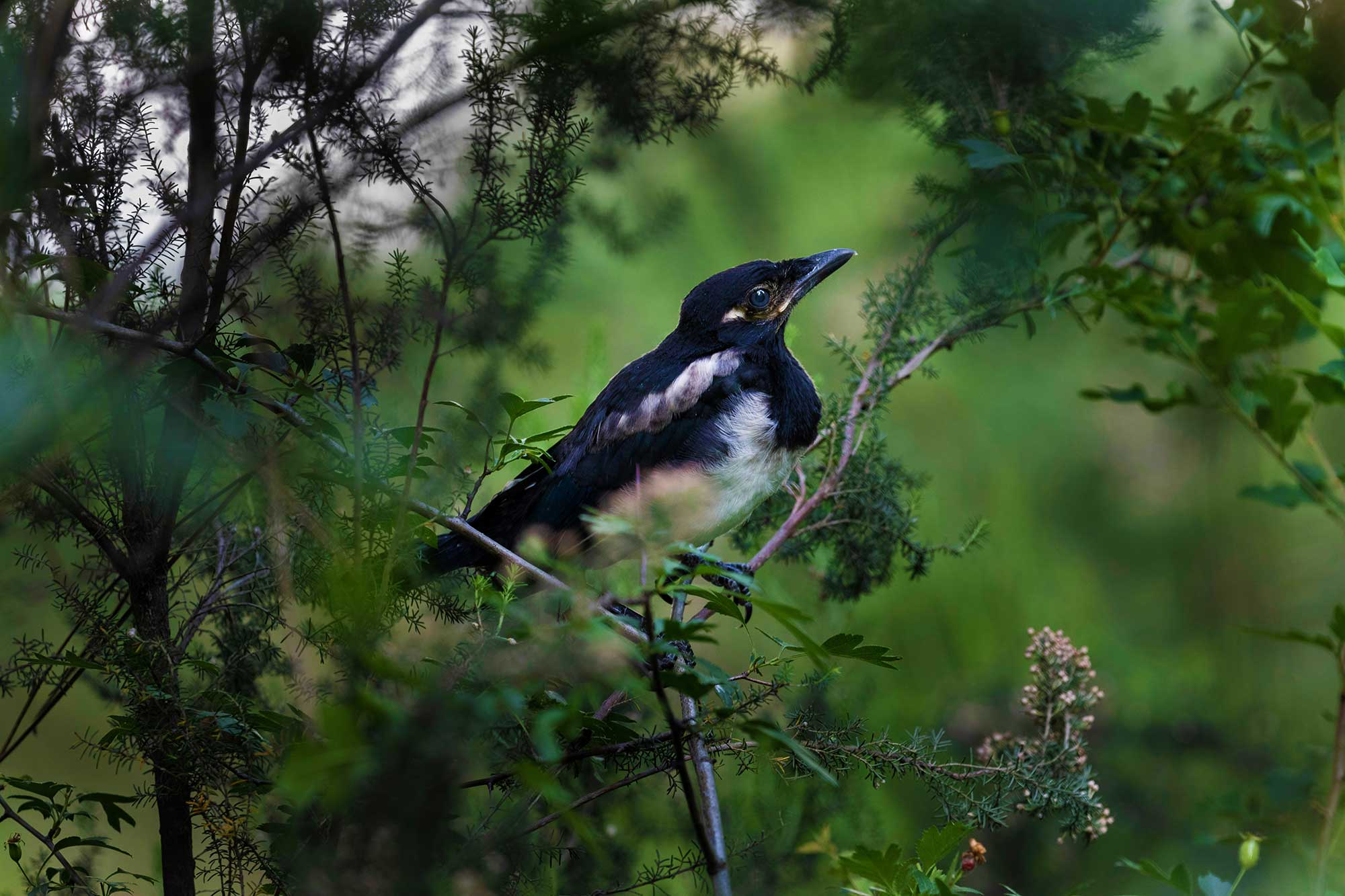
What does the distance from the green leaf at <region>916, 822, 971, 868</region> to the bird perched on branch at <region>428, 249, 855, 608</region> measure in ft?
1.84

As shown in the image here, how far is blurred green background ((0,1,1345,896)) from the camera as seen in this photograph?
4.25 feet

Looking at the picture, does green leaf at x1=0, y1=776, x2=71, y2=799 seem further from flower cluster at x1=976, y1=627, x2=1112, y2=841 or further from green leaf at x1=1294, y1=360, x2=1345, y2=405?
green leaf at x1=1294, y1=360, x2=1345, y2=405

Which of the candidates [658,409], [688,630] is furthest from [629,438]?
[688,630]

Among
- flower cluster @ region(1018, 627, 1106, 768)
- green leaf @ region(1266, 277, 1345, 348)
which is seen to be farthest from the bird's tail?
green leaf @ region(1266, 277, 1345, 348)

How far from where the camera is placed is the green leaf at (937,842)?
0.57 metres

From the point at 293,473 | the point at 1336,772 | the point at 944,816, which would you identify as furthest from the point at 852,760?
the point at 293,473

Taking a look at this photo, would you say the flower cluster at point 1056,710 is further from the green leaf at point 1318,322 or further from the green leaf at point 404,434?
the green leaf at point 404,434

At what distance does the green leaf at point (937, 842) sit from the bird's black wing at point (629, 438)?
65cm

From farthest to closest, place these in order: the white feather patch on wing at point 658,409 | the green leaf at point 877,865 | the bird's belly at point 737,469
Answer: the white feather patch on wing at point 658,409 → the bird's belly at point 737,469 → the green leaf at point 877,865

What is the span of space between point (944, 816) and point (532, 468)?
0.63 meters

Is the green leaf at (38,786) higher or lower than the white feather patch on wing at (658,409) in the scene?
lower

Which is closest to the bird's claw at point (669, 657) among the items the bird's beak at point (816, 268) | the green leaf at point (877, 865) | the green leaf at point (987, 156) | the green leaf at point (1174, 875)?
the green leaf at point (877, 865)

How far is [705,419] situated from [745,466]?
10cm

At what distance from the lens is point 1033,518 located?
1.54m
